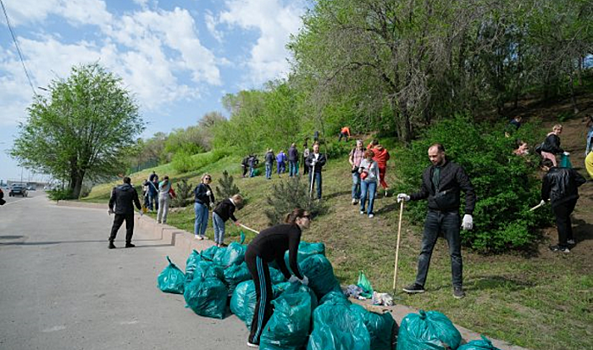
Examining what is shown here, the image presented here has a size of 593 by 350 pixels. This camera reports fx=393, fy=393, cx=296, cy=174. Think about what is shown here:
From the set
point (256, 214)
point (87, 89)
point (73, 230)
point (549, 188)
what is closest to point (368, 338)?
point (549, 188)

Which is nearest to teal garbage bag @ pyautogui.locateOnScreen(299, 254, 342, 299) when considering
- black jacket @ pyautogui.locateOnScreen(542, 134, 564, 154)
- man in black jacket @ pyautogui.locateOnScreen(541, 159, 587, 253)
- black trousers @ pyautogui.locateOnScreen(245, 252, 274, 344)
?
black trousers @ pyautogui.locateOnScreen(245, 252, 274, 344)

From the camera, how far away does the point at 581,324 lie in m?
4.18

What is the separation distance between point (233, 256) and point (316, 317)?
7.40 feet

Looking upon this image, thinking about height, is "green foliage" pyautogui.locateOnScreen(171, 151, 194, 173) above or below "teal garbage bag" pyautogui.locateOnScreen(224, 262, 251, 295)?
above

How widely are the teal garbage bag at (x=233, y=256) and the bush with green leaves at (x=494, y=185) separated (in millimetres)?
3986

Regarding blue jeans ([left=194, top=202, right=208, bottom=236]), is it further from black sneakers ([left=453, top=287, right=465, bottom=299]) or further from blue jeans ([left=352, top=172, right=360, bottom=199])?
black sneakers ([left=453, top=287, right=465, bottom=299])

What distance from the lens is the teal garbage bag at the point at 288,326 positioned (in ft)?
11.8

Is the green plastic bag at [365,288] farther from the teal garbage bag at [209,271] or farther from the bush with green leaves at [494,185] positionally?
the bush with green leaves at [494,185]

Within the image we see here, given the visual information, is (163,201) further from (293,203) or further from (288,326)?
(288,326)

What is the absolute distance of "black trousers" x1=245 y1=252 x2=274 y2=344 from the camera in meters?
3.92

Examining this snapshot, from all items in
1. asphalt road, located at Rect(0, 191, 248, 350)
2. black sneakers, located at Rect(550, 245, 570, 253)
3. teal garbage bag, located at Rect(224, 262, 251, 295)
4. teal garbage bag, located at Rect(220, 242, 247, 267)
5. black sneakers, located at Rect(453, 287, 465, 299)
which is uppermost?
teal garbage bag, located at Rect(220, 242, 247, 267)

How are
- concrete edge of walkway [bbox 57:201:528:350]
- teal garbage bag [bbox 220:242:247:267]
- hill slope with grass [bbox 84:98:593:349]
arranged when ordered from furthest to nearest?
teal garbage bag [bbox 220:242:247:267] < hill slope with grass [bbox 84:98:593:349] < concrete edge of walkway [bbox 57:201:528:350]

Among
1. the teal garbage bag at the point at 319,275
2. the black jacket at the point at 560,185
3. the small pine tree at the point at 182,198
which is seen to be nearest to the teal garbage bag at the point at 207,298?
the teal garbage bag at the point at 319,275

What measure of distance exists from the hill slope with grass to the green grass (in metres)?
0.01
